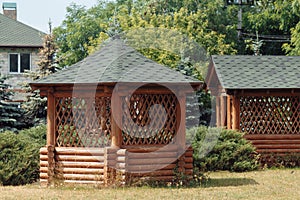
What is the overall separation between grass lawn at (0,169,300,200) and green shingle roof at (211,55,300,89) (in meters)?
3.85

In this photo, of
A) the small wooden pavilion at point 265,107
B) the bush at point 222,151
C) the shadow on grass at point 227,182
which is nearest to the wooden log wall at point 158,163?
the shadow on grass at point 227,182

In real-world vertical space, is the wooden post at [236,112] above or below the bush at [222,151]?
above

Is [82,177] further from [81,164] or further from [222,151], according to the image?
[222,151]

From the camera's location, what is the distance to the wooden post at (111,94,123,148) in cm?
1259

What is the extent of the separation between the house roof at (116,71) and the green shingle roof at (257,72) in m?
4.10

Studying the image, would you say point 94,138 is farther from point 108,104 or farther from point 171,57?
point 171,57

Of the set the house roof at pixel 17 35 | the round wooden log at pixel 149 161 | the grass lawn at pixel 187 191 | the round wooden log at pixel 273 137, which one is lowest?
the grass lawn at pixel 187 191

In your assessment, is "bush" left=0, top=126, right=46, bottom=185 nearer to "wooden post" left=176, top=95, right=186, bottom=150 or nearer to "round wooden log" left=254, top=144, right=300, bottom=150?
"wooden post" left=176, top=95, right=186, bottom=150

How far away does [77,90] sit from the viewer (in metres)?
12.8

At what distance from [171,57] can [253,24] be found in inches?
460

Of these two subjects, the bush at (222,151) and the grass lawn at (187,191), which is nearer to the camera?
the grass lawn at (187,191)

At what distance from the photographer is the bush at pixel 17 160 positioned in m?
13.5

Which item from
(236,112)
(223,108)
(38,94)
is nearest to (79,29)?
(38,94)

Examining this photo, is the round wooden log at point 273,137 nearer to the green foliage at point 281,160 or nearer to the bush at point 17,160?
the green foliage at point 281,160
